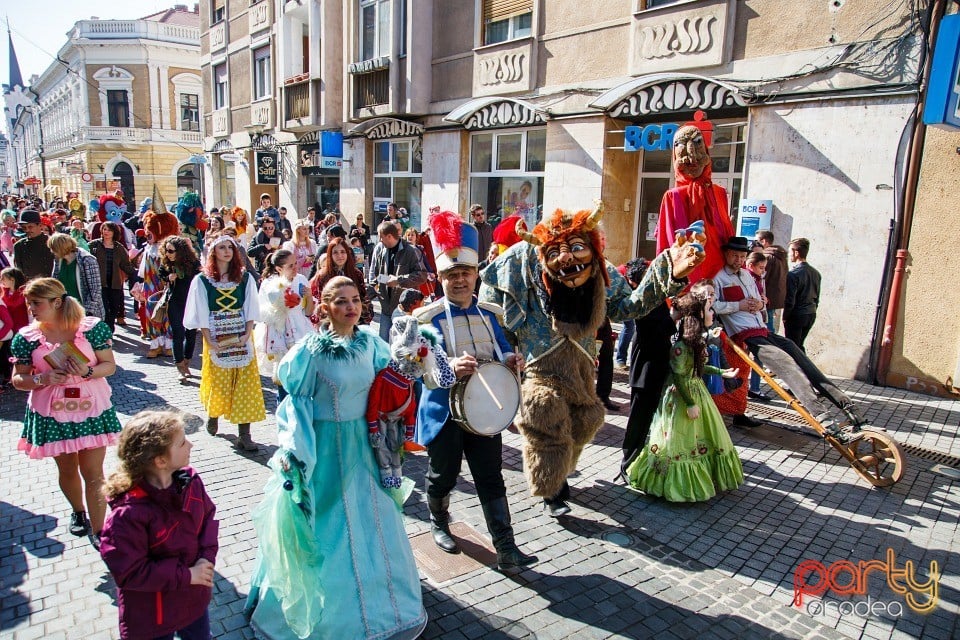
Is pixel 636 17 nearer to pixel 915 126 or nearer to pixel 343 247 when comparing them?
pixel 915 126

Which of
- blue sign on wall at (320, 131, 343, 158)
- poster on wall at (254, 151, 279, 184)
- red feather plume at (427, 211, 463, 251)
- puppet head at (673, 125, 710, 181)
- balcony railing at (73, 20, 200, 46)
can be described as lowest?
red feather plume at (427, 211, 463, 251)

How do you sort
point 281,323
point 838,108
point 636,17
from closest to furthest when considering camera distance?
point 281,323 → point 838,108 → point 636,17

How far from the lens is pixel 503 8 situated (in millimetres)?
12938

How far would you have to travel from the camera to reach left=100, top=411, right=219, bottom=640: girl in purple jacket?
2.41 m

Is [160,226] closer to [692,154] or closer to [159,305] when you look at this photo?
[159,305]

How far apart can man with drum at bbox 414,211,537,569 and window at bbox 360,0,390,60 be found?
13519mm

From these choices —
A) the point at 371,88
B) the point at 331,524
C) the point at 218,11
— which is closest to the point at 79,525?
the point at 331,524

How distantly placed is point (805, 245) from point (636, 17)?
4.93 metres

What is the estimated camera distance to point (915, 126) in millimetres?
7652

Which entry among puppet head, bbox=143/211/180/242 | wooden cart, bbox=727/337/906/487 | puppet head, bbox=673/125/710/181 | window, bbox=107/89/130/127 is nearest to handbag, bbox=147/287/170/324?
puppet head, bbox=143/211/180/242

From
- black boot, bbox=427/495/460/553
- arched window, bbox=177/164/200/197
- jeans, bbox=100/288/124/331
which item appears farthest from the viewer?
arched window, bbox=177/164/200/197

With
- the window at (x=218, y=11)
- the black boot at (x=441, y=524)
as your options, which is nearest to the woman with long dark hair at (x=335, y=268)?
the black boot at (x=441, y=524)

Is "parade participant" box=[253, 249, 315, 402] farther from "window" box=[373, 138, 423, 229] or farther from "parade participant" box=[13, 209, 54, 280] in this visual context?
"window" box=[373, 138, 423, 229]

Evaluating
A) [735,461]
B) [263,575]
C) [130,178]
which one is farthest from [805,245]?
[130,178]
